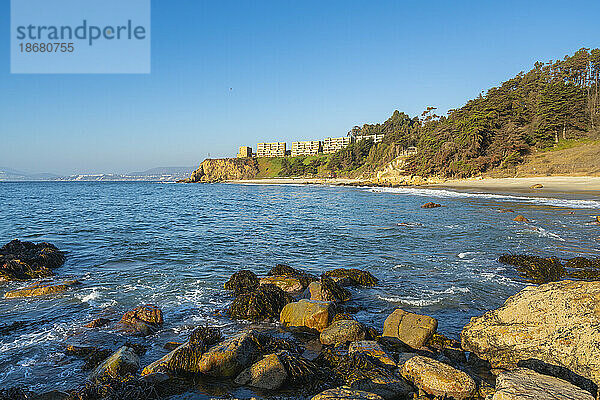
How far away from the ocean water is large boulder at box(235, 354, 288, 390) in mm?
2380

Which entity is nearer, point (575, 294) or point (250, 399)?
point (250, 399)

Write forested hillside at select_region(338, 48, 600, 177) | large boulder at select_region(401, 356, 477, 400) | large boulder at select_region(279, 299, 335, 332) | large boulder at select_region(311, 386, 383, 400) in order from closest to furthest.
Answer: large boulder at select_region(311, 386, 383, 400), large boulder at select_region(401, 356, 477, 400), large boulder at select_region(279, 299, 335, 332), forested hillside at select_region(338, 48, 600, 177)

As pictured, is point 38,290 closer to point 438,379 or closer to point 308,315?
point 308,315

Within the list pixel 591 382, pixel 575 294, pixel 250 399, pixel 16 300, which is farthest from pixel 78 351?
pixel 575 294

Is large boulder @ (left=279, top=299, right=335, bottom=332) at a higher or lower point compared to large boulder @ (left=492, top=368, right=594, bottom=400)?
lower

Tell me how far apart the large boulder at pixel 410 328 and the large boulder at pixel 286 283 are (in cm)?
408

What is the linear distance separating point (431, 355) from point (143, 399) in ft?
18.2

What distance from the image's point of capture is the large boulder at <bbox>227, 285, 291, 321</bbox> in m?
9.38

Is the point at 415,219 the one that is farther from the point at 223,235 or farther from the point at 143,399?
the point at 143,399

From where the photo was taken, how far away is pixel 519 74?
10662cm

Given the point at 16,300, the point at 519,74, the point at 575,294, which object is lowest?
the point at 16,300

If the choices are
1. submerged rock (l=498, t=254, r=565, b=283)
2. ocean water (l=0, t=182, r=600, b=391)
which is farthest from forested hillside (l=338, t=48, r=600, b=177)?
submerged rock (l=498, t=254, r=565, b=283)

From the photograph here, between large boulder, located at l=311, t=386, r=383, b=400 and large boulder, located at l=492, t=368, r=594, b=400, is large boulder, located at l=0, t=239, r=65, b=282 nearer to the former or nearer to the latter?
large boulder, located at l=311, t=386, r=383, b=400

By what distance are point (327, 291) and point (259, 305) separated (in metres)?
2.20
